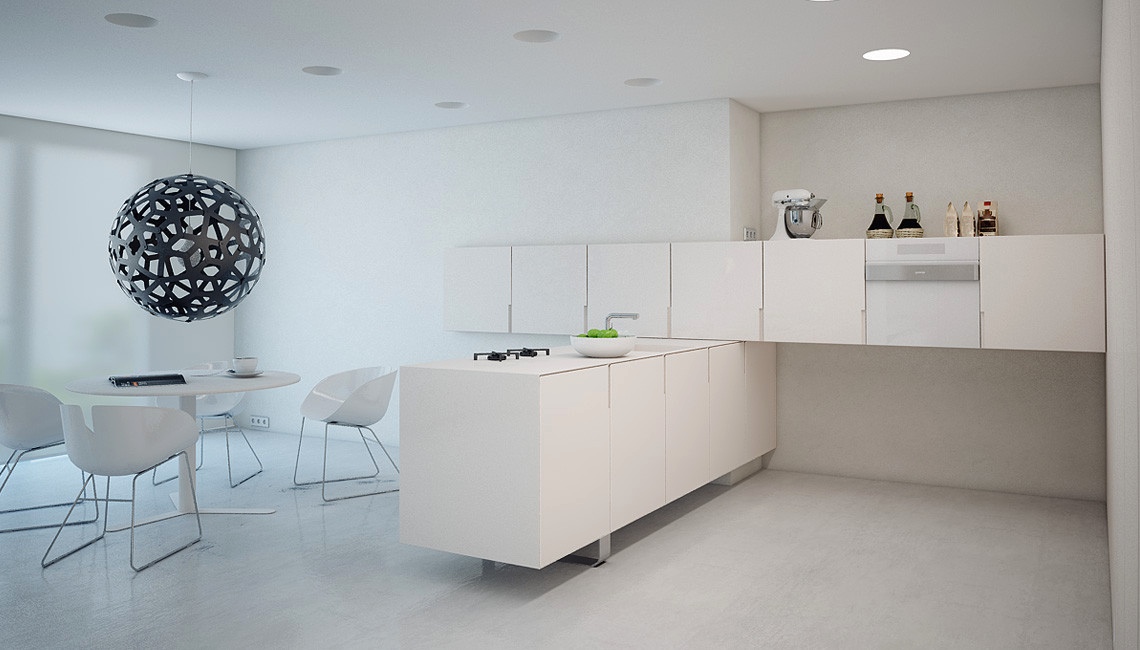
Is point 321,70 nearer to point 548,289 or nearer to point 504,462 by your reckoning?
point 548,289

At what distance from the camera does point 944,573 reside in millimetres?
3963

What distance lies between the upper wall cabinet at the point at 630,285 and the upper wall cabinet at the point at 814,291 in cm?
64

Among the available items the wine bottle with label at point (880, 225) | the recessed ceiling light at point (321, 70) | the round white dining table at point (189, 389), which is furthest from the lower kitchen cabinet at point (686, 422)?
the recessed ceiling light at point (321, 70)

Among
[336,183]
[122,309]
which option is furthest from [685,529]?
[122,309]

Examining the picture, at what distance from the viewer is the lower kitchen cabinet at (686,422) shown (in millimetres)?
4566

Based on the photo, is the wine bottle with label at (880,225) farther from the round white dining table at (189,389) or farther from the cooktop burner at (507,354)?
the round white dining table at (189,389)

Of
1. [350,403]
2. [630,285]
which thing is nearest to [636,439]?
[630,285]

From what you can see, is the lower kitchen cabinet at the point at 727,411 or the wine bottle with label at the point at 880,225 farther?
the wine bottle with label at the point at 880,225

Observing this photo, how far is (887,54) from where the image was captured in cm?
459

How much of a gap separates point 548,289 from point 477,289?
61 cm

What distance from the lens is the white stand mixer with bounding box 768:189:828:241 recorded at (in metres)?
5.37

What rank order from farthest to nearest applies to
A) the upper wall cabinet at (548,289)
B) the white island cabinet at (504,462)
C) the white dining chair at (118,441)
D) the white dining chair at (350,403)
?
the upper wall cabinet at (548,289)
the white dining chair at (350,403)
the white dining chair at (118,441)
the white island cabinet at (504,462)

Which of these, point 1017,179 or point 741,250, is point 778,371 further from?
point 1017,179

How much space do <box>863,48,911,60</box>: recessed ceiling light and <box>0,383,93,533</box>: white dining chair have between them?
4.54m
